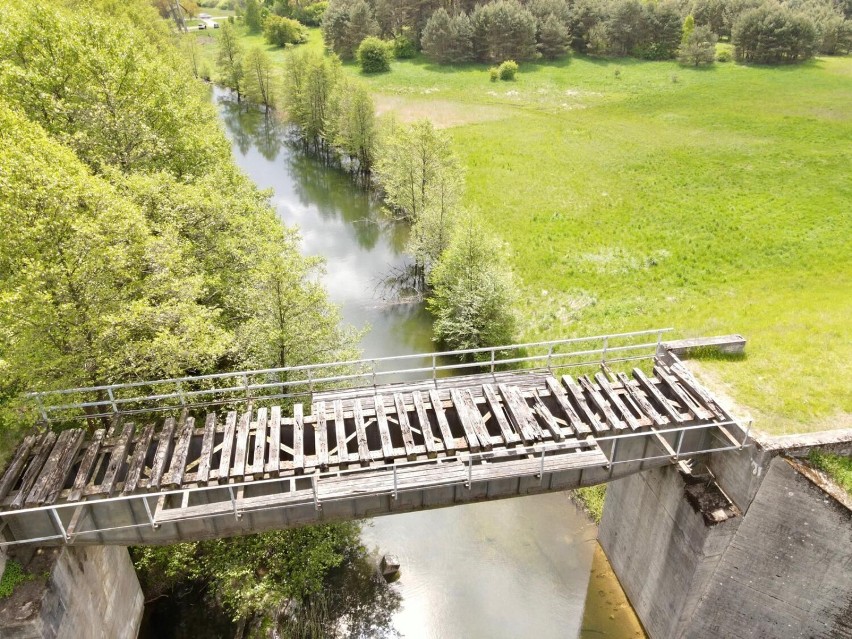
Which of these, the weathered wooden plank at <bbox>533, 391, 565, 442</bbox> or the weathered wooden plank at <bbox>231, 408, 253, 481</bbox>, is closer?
the weathered wooden plank at <bbox>231, 408, 253, 481</bbox>

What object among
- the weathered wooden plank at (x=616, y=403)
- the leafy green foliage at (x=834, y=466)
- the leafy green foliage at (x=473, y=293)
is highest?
the weathered wooden plank at (x=616, y=403)

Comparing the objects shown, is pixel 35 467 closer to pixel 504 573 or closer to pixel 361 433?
pixel 361 433

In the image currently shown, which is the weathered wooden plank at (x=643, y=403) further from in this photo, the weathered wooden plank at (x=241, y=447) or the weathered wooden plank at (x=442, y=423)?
the weathered wooden plank at (x=241, y=447)

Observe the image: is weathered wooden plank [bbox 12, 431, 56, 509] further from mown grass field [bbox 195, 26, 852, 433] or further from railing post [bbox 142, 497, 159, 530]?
mown grass field [bbox 195, 26, 852, 433]

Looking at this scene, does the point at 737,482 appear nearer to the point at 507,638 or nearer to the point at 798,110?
the point at 507,638

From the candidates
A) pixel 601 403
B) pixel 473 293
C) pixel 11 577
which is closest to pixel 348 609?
pixel 11 577

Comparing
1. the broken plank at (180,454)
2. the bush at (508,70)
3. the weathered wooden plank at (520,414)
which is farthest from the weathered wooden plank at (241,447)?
the bush at (508,70)

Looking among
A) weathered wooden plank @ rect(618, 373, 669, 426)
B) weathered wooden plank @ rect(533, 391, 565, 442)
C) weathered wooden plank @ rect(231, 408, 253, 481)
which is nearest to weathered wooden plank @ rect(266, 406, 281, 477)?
weathered wooden plank @ rect(231, 408, 253, 481)
